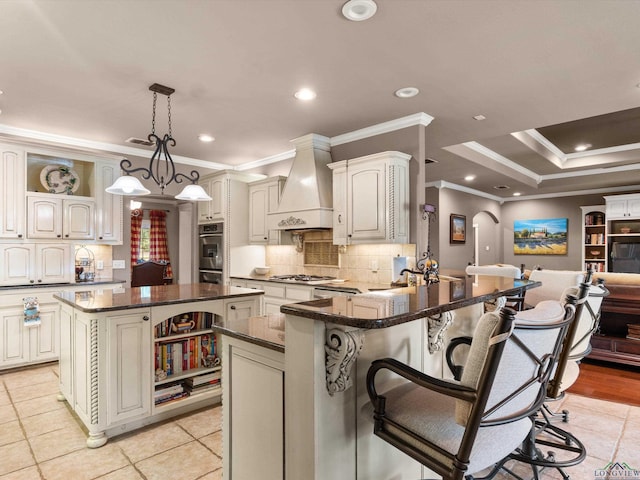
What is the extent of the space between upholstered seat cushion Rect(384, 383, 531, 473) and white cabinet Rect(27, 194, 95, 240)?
14.7 feet

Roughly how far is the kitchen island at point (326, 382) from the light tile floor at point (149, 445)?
2.65 ft

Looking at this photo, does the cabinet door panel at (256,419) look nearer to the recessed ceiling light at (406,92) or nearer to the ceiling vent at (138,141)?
the recessed ceiling light at (406,92)

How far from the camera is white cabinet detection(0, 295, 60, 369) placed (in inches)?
156

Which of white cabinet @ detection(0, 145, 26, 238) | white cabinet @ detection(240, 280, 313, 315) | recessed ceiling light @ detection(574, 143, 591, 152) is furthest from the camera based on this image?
recessed ceiling light @ detection(574, 143, 591, 152)

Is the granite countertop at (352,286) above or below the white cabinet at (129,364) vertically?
above

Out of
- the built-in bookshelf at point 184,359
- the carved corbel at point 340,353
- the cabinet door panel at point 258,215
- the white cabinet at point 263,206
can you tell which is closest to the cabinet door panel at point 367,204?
the white cabinet at point 263,206

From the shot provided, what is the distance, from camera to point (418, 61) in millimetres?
2713

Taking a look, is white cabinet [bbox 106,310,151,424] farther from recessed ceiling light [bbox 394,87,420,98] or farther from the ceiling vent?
the ceiling vent

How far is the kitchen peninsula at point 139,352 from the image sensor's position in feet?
8.05

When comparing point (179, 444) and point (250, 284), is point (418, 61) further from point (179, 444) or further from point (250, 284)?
point (250, 284)

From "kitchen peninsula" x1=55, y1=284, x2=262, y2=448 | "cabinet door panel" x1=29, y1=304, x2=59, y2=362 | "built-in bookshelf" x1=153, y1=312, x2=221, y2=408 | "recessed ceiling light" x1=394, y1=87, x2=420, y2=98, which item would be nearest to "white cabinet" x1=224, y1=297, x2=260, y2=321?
"kitchen peninsula" x1=55, y1=284, x2=262, y2=448

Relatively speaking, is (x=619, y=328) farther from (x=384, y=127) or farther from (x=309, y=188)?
(x=309, y=188)

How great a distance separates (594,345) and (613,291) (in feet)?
2.13

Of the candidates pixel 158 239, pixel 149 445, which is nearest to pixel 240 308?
pixel 149 445
